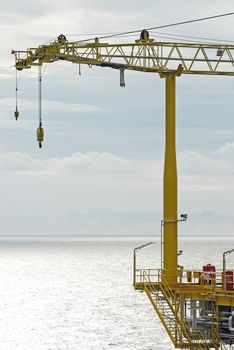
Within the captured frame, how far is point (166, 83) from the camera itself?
5219cm

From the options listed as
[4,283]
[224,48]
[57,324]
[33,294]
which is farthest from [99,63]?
[4,283]

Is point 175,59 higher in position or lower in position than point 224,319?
higher

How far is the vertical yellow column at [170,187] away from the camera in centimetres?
5131

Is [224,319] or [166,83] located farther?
[166,83]

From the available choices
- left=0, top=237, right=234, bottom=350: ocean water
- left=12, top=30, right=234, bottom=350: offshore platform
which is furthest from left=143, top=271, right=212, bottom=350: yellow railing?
left=0, top=237, right=234, bottom=350: ocean water

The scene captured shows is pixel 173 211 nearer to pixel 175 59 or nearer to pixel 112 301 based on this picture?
pixel 175 59

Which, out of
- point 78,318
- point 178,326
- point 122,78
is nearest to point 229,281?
point 178,326

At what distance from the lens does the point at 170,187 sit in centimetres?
5175

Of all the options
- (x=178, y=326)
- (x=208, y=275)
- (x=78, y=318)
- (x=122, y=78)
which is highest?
(x=122, y=78)

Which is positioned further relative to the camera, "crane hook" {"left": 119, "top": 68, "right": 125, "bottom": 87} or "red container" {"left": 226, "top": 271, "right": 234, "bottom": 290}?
"crane hook" {"left": 119, "top": 68, "right": 125, "bottom": 87}

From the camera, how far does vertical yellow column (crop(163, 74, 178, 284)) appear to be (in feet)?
168

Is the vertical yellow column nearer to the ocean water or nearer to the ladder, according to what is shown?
the ladder

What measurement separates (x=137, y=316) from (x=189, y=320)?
194 ft

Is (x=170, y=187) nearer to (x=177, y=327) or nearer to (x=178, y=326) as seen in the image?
(x=178, y=326)
